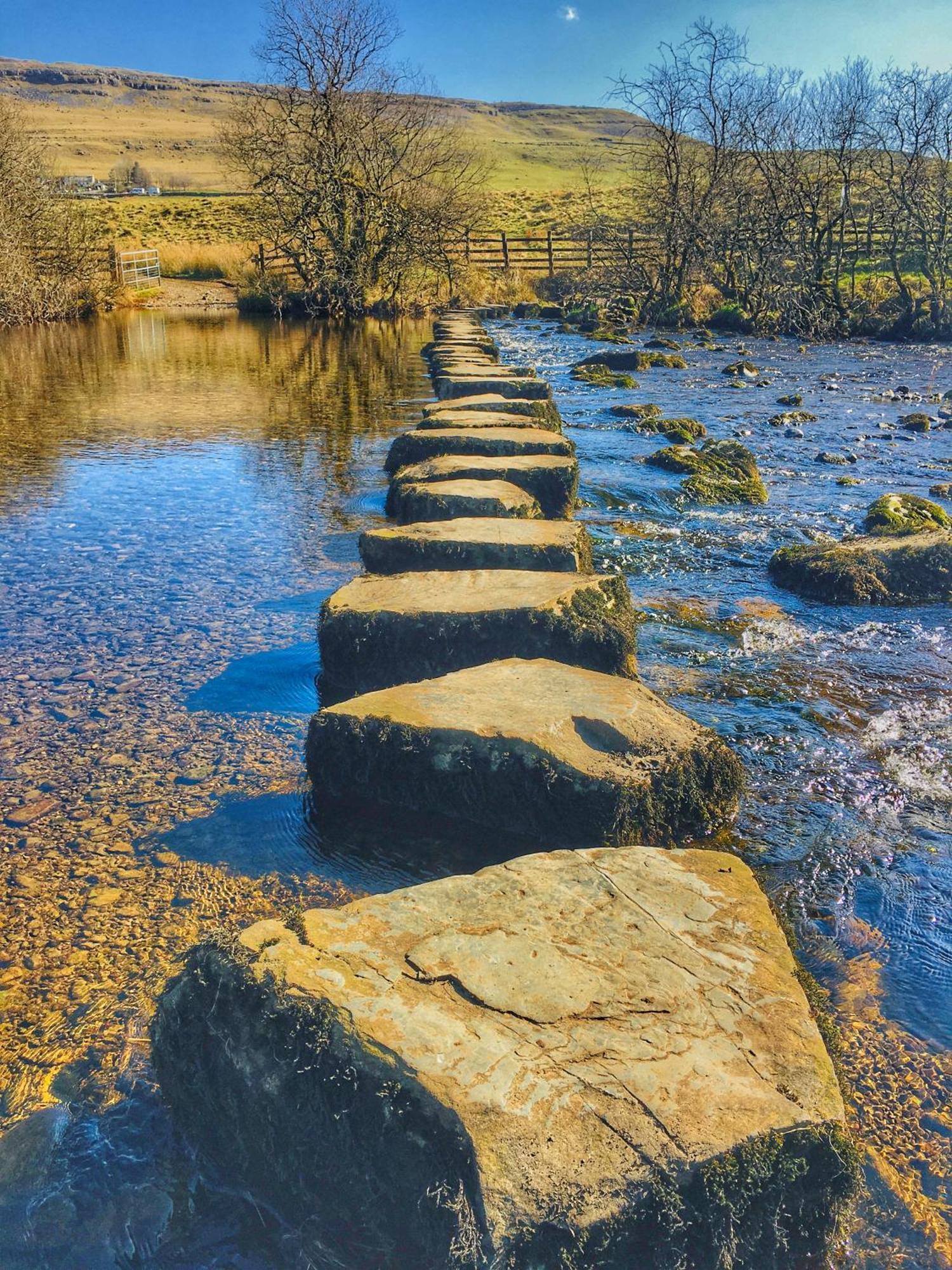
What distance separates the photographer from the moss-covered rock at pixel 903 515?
696cm

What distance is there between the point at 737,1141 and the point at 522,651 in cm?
241

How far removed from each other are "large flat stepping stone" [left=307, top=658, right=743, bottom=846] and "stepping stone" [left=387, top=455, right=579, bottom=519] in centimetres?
277

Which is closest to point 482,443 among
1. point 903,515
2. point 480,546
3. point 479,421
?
point 479,421

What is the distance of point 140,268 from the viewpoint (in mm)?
31297

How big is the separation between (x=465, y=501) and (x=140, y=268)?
29639 mm

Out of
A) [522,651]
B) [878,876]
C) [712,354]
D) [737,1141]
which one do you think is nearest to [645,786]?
[878,876]

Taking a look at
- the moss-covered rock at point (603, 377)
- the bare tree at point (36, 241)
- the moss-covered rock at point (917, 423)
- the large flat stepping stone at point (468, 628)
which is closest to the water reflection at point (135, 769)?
the large flat stepping stone at point (468, 628)

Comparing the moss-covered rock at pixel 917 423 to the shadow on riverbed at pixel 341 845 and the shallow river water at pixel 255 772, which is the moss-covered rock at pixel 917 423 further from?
the shadow on riverbed at pixel 341 845

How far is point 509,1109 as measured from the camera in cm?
176

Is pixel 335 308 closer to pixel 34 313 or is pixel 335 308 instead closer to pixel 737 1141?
pixel 34 313

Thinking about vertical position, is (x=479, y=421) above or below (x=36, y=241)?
below

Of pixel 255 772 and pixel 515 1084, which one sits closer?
pixel 515 1084

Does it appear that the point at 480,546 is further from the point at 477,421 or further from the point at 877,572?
the point at 477,421

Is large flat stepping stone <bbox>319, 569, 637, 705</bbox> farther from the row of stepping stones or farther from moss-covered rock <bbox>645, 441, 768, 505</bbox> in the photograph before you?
moss-covered rock <bbox>645, 441, 768, 505</bbox>
